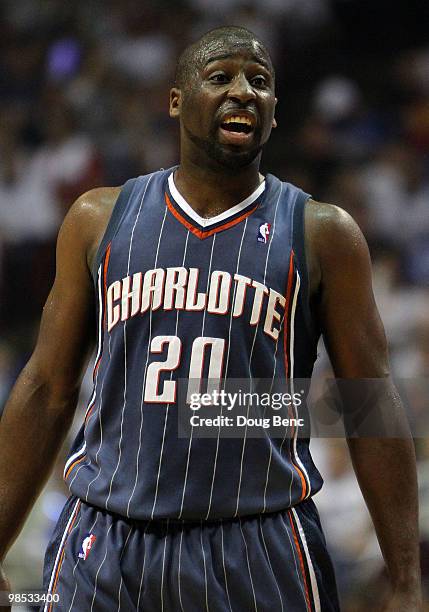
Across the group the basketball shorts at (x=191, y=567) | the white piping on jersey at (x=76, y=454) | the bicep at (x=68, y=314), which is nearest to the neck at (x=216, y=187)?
the bicep at (x=68, y=314)

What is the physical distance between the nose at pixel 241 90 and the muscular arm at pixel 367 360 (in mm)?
286

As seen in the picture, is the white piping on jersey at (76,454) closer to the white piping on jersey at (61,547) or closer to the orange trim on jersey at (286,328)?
the white piping on jersey at (61,547)

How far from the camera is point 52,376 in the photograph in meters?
2.36

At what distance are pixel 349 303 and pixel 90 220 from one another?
1.95 feet

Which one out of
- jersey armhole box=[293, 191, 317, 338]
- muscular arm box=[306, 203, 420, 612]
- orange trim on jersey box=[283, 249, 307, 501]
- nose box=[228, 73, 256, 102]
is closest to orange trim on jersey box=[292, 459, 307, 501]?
orange trim on jersey box=[283, 249, 307, 501]

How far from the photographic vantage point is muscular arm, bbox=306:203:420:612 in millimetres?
2244

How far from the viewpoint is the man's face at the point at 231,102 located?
2.23 metres

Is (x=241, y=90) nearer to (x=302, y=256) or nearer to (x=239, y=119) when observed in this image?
(x=239, y=119)

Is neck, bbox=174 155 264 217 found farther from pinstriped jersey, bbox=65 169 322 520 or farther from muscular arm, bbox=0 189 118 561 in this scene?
muscular arm, bbox=0 189 118 561

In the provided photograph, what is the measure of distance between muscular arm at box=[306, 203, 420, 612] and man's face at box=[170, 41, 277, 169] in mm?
218

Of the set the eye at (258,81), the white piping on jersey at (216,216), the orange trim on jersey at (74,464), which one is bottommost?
the orange trim on jersey at (74,464)

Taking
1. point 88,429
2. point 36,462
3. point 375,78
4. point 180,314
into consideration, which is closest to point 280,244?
point 180,314

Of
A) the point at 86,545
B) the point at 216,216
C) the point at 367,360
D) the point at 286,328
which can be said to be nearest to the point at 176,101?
the point at 216,216

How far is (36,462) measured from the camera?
2.35 m
